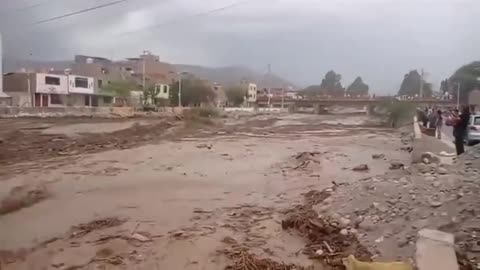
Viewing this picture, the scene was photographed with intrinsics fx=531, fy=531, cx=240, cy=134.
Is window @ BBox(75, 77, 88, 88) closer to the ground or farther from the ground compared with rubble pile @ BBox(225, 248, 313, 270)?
farther from the ground

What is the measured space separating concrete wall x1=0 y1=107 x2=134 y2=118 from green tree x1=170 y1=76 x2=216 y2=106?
28300 mm

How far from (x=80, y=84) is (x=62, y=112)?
2652 cm

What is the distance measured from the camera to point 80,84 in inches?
3142

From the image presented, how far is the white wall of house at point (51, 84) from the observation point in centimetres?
6988

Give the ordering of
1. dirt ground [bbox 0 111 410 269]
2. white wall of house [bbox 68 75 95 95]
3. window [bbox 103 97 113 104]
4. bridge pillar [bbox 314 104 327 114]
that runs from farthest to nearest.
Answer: bridge pillar [bbox 314 104 327 114] < window [bbox 103 97 113 104] < white wall of house [bbox 68 75 95 95] < dirt ground [bbox 0 111 410 269]

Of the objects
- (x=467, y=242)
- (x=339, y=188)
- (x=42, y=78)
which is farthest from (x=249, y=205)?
(x=42, y=78)

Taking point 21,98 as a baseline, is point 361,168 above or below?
below

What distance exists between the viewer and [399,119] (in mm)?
60594

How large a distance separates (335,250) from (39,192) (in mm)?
10319

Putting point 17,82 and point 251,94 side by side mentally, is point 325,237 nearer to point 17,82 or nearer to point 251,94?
point 17,82

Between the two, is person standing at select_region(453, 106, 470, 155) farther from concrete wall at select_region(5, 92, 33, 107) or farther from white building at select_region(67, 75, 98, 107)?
white building at select_region(67, 75, 98, 107)

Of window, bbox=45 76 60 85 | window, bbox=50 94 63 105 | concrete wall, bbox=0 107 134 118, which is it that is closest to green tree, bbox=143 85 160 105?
window, bbox=50 94 63 105

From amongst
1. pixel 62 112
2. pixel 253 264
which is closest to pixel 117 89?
pixel 62 112

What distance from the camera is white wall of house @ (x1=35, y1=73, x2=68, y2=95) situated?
69.9 metres
